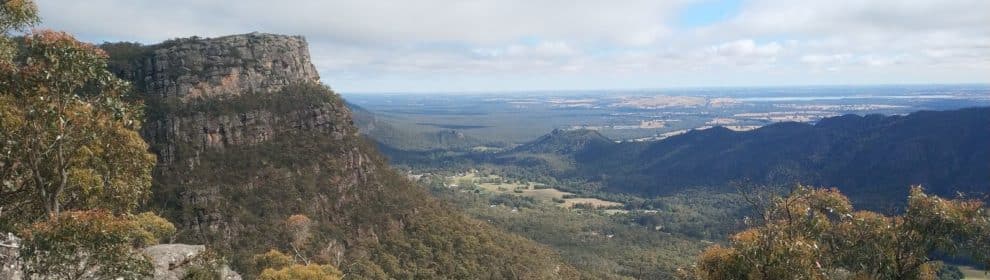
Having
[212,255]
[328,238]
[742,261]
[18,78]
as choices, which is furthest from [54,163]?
[328,238]

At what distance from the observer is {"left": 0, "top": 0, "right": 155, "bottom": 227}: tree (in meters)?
17.7

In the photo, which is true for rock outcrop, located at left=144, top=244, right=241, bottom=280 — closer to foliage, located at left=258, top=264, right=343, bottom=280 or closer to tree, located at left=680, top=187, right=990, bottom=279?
foliage, located at left=258, top=264, right=343, bottom=280

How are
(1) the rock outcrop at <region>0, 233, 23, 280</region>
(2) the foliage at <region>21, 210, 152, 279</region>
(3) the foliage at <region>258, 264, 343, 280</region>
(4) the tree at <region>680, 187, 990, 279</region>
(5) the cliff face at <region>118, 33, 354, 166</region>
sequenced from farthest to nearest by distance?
1. (5) the cliff face at <region>118, 33, 354, 166</region>
2. (3) the foliage at <region>258, 264, 343, 280</region>
3. (4) the tree at <region>680, 187, 990, 279</region>
4. (1) the rock outcrop at <region>0, 233, 23, 280</region>
5. (2) the foliage at <region>21, 210, 152, 279</region>

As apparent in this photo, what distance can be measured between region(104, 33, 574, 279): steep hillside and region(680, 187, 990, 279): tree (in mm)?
51430

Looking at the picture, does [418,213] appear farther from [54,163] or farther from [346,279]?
[54,163]

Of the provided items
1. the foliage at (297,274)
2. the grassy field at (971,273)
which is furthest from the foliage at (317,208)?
the grassy field at (971,273)

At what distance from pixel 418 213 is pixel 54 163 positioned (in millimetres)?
80625

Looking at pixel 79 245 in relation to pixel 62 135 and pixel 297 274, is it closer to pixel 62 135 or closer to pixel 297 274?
pixel 62 135

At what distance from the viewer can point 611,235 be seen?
190m

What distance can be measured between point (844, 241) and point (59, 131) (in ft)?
103

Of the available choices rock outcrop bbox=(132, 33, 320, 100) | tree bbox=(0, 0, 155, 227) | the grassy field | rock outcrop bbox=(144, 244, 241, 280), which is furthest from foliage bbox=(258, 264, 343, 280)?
the grassy field

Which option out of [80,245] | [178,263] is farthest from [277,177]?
A: [80,245]

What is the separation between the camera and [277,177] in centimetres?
8850

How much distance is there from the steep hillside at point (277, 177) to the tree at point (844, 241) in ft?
169
